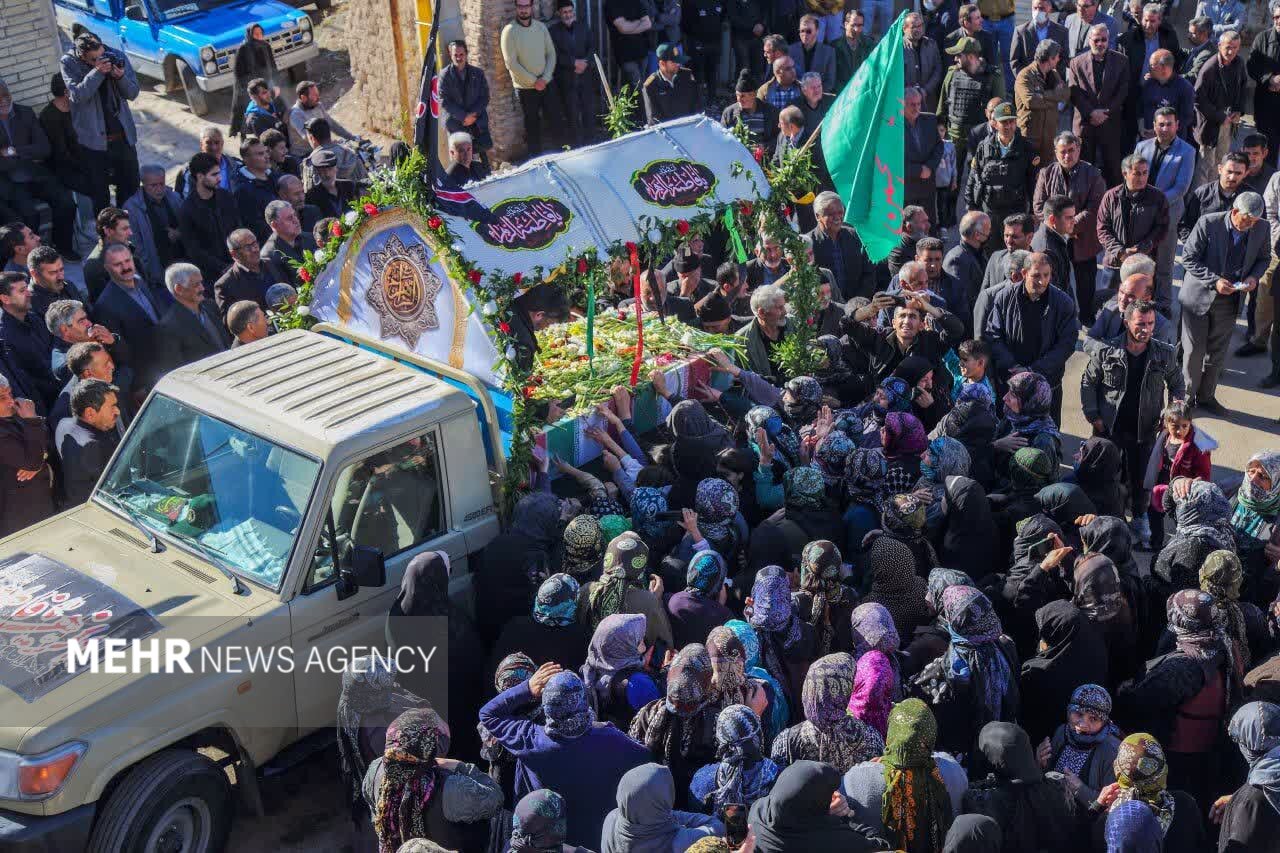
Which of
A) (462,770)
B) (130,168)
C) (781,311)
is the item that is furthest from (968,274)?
(130,168)

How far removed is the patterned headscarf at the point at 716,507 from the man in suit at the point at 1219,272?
17.0 ft

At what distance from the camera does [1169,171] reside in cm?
1146

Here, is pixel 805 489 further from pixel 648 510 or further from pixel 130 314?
pixel 130 314

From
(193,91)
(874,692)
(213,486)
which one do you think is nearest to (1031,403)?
(874,692)

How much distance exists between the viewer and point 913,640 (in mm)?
6262

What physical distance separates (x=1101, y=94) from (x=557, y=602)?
9.58 m

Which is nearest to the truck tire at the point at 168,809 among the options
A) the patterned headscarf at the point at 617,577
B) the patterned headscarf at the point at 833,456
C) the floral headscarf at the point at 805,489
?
the patterned headscarf at the point at 617,577

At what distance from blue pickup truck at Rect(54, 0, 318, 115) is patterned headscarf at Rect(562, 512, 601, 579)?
1220 centimetres

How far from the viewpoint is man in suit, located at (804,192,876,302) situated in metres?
10.1

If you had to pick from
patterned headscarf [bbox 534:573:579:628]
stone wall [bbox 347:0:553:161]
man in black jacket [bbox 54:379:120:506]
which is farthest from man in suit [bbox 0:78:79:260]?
patterned headscarf [bbox 534:573:579:628]

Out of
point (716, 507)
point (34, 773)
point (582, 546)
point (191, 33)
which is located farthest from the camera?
point (191, 33)

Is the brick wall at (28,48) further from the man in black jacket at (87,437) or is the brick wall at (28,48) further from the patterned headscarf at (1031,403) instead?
the patterned headscarf at (1031,403)

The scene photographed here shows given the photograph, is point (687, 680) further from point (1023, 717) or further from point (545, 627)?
point (1023, 717)

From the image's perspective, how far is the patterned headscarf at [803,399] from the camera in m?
8.01
